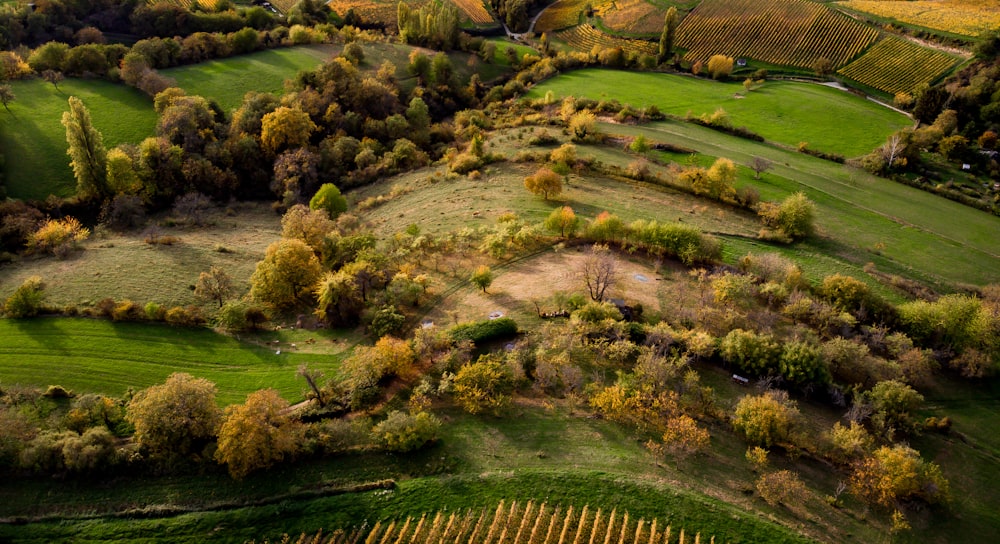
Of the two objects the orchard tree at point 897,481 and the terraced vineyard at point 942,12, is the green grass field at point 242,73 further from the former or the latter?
the terraced vineyard at point 942,12

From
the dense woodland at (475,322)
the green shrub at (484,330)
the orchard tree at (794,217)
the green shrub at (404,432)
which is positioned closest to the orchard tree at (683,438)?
the dense woodland at (475,322)

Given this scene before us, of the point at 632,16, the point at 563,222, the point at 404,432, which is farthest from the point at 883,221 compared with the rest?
the point at 632,16

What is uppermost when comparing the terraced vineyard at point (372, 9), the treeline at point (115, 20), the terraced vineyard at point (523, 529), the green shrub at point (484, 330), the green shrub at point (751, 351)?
the terraced vineyard at point (372, 9)

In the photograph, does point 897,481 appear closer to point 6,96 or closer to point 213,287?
point 213,287

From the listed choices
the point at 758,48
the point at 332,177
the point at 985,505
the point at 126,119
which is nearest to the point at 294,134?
the point at 332,177

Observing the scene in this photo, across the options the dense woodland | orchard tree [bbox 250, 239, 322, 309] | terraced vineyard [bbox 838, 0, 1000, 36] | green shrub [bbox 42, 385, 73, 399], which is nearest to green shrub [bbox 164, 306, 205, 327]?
the dense woodland
